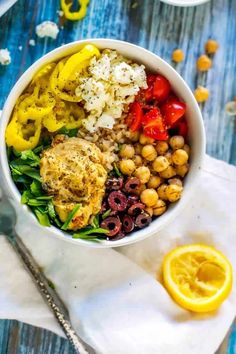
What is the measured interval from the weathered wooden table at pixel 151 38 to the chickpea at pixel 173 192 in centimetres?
31

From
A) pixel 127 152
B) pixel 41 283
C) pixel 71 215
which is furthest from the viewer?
pixel 41 283

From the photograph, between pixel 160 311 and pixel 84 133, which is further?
pixel 160 311

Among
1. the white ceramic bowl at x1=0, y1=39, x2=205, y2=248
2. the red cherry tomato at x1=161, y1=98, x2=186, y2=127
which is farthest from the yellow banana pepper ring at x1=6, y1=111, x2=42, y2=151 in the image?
the red cherry tomato at x1=161, y1=98, x2=186, y2=127

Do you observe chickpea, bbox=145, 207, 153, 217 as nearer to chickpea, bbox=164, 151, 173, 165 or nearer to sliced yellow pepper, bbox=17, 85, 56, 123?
chickpea, bbox=164, 151, 173, 165

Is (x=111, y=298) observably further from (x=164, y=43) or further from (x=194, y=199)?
(x=164, y=43)

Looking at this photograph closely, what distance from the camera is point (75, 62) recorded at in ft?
6.35

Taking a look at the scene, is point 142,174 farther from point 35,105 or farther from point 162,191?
point 35,105

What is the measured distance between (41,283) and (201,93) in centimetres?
73

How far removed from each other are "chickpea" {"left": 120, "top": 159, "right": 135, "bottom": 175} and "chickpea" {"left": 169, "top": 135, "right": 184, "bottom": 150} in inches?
5.1

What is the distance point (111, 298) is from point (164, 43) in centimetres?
78

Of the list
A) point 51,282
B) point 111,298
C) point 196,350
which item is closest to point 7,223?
point 51,282

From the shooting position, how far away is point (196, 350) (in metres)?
2.13

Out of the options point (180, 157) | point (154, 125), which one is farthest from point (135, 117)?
point (180, 157)

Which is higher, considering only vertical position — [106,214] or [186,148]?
[186,148]
